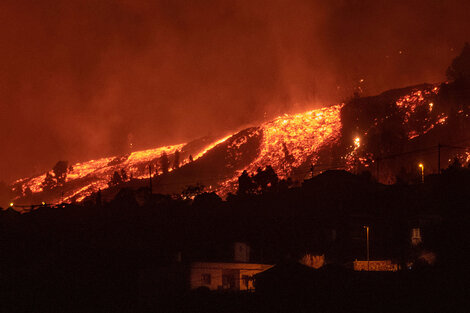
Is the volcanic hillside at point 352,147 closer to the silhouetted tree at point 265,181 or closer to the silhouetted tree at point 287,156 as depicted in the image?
the silhouetted tree at point 287,156

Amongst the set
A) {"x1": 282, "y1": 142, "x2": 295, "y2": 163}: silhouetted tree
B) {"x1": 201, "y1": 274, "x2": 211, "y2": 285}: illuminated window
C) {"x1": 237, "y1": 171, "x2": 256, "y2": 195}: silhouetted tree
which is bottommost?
{"x1": 201, "y1": 274, "x2": 211, "y2": 285}: illuminated window

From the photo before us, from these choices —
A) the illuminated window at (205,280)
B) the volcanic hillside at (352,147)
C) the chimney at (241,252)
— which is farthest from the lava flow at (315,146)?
the illuminated window at (205,280)

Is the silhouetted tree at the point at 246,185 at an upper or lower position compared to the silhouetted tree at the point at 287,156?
lower

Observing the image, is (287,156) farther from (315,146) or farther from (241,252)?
(241,252)

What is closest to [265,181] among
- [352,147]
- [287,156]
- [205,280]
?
[205,280]

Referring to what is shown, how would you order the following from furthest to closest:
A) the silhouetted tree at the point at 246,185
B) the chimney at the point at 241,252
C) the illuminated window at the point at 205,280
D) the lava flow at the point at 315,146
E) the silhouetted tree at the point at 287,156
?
1. the silhouetted tree at the point at 287,156
2. the lava flow at the point at 315,146
3. the silhouetted tree at the point at 246,185
4. the chimney at the point at 241,252
5. the illuminated window at the point at 205,280

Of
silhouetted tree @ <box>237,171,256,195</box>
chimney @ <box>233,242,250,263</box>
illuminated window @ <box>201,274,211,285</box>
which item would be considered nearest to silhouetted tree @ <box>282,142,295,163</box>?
silhouetted tree @ <box>237,171,256,195</box>

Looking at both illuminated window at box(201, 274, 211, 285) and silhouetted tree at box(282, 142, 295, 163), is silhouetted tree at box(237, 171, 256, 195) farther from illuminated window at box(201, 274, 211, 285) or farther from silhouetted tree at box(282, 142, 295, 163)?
silhouetted tree at box(282, 142, 295, 163)

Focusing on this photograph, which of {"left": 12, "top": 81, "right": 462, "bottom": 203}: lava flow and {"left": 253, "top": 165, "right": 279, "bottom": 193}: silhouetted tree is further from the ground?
{"left": 12, "top": 81, "right": 462, "bottom": 203}: lava flow

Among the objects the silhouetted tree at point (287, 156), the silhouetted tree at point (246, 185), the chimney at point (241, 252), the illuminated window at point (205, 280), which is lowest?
the illuminated window at point (205, 280)

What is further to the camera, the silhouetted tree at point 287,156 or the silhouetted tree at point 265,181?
the silhouetted tree at point 287,156

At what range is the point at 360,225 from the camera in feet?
180

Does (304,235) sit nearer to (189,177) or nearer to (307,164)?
(307,164)

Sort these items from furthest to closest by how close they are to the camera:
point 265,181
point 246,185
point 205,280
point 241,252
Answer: point 265,181, point 246,185, point 241,252, point 205,280
